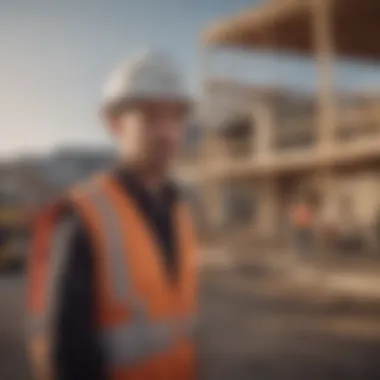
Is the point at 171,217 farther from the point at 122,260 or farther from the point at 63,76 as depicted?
the point at 63,76

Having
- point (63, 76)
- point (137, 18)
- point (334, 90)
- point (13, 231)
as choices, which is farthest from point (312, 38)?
point (13, 231)

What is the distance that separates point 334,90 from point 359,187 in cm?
29

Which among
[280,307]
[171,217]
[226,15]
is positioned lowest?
[280,307]

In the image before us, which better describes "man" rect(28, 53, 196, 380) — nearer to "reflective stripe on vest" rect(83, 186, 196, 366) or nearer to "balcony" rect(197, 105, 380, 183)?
"reflective stripe on vest" rect(83, 186, 196, 366)

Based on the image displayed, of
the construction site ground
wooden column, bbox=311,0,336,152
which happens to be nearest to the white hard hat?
the construction site ground

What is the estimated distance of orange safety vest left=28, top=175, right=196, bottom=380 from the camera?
26.8 inches

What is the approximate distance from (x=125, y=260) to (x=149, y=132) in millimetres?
133

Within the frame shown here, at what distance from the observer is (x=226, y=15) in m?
0.96

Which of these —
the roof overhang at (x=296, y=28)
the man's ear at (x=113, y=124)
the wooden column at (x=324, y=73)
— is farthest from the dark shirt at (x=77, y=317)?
the wooden column at (x=324, y=73)

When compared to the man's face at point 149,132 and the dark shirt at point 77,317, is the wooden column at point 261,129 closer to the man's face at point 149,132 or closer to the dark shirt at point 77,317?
the man's face at point 149,132

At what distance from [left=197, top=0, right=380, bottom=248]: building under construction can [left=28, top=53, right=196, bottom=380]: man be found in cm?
15

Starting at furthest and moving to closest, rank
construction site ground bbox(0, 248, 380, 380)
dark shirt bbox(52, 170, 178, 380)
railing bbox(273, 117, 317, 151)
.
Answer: railing bbox(273, 117, 317, 151) < construction site ground bbox(0, 248, 380, 380) < dark shirt bbox(52, 170, 178, 380)

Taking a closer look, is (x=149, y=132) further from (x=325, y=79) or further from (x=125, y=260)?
(x=325, y=79)

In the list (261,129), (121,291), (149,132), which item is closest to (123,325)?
(121,291)
